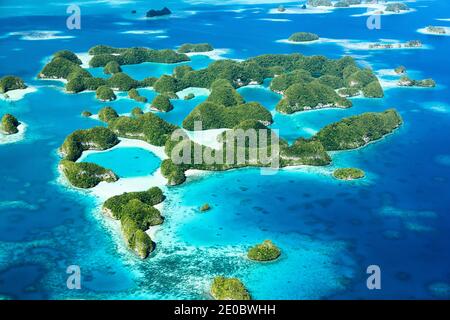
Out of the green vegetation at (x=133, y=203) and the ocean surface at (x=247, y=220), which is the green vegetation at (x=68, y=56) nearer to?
the ocean surface at (x=247, y=220)

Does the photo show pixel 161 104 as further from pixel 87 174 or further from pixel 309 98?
pixel 87 174

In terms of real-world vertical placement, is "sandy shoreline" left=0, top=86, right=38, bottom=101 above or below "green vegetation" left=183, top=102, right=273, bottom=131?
above

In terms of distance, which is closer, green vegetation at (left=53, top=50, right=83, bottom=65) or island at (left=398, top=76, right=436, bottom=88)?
island at (left=398, top=76, right=436, bottom=88)

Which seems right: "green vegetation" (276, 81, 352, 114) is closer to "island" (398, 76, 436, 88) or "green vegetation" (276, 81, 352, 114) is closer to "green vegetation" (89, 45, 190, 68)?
"island" (398, 76, 436, 88)

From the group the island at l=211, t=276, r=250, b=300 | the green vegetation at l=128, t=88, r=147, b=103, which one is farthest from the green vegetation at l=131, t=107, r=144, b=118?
the island at l=211, t=276, r=250, b=300

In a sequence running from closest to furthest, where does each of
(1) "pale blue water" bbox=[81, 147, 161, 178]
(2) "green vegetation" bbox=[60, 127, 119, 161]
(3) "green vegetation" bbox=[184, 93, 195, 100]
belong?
1. (1) "pale blue water" bbox=[81, 147, 161, 178]
2. (2) "green vegetation" bbox=[60, 127, 119, 161]
3. (3) "green vegetation" bbox=[184, 93, 195, 100]

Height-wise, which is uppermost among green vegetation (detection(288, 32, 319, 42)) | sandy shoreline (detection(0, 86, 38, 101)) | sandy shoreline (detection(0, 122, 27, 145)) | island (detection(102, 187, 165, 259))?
green vegetation (detection(288, 32, 319, 42))

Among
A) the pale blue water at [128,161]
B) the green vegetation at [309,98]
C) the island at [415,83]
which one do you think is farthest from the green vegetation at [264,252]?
the island at [415,83]
